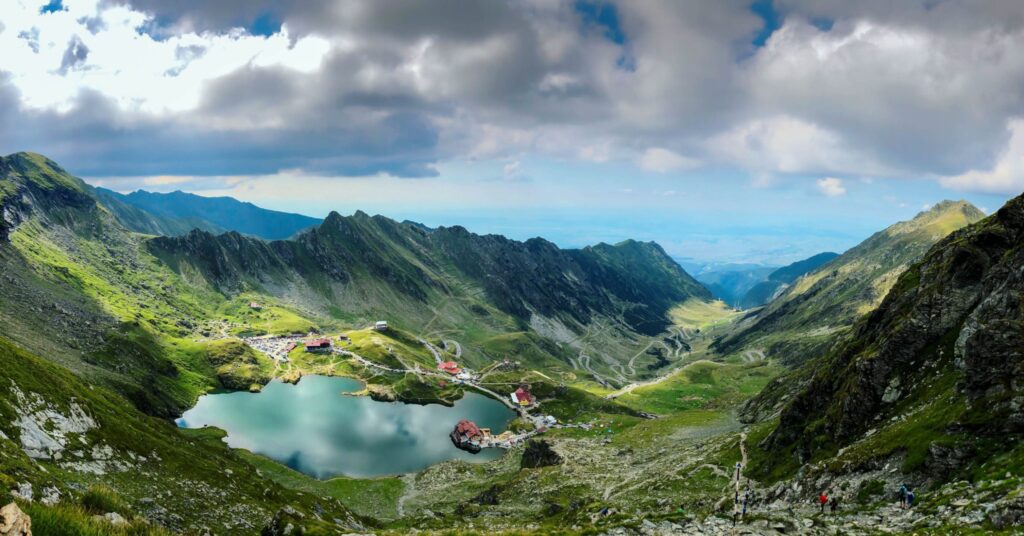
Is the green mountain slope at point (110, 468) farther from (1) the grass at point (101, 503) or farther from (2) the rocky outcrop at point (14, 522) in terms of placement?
(2) the rocky outcrop at point (14, 522)

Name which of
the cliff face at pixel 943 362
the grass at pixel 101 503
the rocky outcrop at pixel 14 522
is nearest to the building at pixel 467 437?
the cliff face at pixel 943 362

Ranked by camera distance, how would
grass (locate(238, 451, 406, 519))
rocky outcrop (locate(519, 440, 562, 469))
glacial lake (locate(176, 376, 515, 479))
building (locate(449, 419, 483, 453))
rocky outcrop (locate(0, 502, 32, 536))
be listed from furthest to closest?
1. building (locate(449, 419, 483, 453))
2. glacial lake (locate(176, 376, 515, 479))
3. rocky outcrop (locate(519, 440, 562, 469))
4. grass (locate(238, 451, 406, 519))
5. rocky outcrop (locate(0, 502, 32, 536))

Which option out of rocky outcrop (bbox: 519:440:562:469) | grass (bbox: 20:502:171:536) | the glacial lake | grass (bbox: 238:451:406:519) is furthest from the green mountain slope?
the glacial lake

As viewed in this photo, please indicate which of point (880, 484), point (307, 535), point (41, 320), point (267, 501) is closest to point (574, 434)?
point (267, 501)

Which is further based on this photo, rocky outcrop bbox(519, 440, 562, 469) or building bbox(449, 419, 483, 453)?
building bbox(449, 419, 483, 453)

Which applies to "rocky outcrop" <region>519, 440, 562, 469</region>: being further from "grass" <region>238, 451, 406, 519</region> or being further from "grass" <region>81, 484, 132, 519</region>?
"grass" <region>81, 484, 132, 519</region>

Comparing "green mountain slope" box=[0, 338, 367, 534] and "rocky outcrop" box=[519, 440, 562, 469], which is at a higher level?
"green mountain slope" box=[0, 338, 367, 534]

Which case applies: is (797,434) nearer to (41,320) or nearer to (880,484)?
(880,484)
